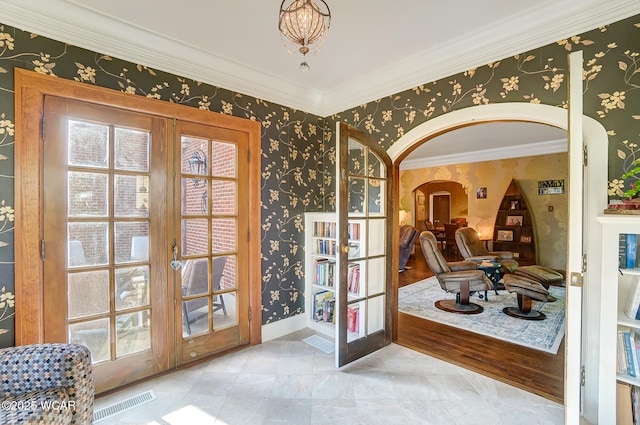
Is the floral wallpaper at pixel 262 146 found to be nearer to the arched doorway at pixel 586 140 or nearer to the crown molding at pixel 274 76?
the crown molding at pixel 274 76

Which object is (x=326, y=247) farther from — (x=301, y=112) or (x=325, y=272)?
(x=301, y=112)

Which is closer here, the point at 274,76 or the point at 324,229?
the point at 274,76

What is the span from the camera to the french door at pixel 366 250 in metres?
2.58

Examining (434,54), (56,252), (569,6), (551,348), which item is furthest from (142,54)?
(551,348)

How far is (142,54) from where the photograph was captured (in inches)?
90.3

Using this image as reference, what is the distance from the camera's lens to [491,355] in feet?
9.11

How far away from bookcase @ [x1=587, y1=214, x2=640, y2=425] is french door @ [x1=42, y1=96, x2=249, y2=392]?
8.79 ft

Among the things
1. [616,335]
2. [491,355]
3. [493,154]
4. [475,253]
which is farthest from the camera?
[493,154]

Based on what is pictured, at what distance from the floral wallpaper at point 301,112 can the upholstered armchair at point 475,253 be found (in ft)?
10.4

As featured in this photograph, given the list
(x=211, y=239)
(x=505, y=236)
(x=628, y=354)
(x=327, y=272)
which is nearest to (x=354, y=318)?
(x=327, y=272)

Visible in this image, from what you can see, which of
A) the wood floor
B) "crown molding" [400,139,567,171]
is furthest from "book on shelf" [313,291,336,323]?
"crown molding" [400,139,567,171]

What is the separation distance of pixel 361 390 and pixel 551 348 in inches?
82.7

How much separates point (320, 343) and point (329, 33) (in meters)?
2.85

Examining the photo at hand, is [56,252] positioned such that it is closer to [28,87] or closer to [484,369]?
[28,87]
